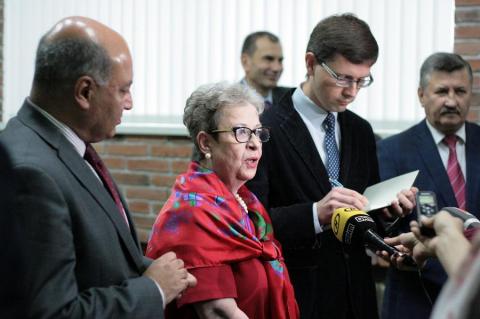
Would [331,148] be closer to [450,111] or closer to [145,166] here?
[450,111]

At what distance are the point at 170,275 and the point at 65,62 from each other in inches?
21.8

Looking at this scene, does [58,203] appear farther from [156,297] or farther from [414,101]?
[414,101]

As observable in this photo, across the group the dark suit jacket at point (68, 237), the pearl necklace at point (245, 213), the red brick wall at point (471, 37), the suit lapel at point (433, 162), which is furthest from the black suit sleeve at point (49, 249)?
the red brick wall at point (471, 37)

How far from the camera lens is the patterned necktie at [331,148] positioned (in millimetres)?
2570

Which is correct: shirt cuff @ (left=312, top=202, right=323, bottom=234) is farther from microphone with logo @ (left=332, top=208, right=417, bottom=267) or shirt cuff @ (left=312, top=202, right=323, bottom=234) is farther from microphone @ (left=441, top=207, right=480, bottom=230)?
microphone @ (left=441, top=207, right=480, bottom=230)

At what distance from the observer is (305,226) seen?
7.85 feet

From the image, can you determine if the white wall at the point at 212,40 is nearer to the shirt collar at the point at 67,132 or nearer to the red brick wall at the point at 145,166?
the red brick wall at the point at 145,166

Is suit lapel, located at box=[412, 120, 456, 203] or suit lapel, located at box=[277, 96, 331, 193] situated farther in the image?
suit lapel, located at box=[412, 120, 456, 203]

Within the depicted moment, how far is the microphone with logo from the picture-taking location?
2121mm

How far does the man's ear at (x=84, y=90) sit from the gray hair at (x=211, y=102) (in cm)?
54

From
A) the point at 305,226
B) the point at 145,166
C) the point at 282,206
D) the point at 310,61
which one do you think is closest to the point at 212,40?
the point at 145,166

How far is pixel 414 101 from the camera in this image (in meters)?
4.34

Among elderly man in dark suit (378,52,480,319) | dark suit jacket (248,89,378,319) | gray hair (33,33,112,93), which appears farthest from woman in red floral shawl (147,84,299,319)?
elderly man in dark suit (378,52,480,319)

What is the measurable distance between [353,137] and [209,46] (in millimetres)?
2315
